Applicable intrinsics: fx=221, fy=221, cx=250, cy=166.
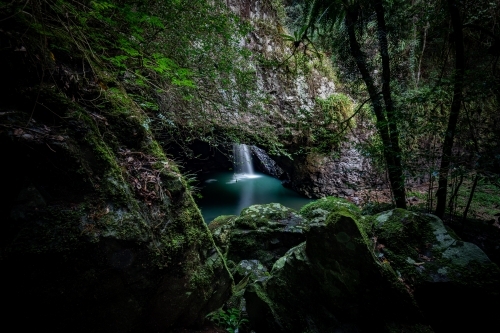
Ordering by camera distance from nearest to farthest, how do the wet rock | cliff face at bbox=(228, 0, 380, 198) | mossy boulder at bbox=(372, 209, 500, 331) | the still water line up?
mossy boulder at bbox=(372, 209, 500, 331) < cliff face at bbox=(228, 0, 380, 198) < the still water < the wet rock

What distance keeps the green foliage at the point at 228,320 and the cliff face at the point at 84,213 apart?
0.79 metres

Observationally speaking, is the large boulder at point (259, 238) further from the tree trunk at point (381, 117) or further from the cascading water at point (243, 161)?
the cascading water at point (243, 161)

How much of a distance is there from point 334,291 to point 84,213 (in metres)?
2.69

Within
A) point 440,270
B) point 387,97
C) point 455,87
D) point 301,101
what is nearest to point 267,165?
point 301,101

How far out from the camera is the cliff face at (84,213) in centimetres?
141

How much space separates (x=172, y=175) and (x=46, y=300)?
1322 mm

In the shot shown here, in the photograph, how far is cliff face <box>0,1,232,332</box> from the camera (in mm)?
1409

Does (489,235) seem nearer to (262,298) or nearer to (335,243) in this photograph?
(335,243)

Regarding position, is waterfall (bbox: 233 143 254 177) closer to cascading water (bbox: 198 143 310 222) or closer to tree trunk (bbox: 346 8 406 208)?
cascading water (bbox: 198 143 310 222)

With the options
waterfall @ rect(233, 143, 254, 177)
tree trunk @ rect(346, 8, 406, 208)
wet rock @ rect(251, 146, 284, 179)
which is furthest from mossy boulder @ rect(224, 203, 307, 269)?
wet rock @ rect(251, 146, 284, 179)

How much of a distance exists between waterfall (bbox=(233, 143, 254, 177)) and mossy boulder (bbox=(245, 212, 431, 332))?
11757mm

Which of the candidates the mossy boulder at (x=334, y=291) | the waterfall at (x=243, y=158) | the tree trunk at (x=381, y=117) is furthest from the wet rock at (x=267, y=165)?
the mossy boulder at (x=334, y=291)

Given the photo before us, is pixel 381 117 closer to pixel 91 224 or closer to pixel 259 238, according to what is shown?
pixel 259 238

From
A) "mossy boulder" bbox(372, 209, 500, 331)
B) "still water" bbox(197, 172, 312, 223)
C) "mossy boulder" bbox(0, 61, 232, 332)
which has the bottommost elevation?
"still water" bbox(197, 172, 312, 223)
